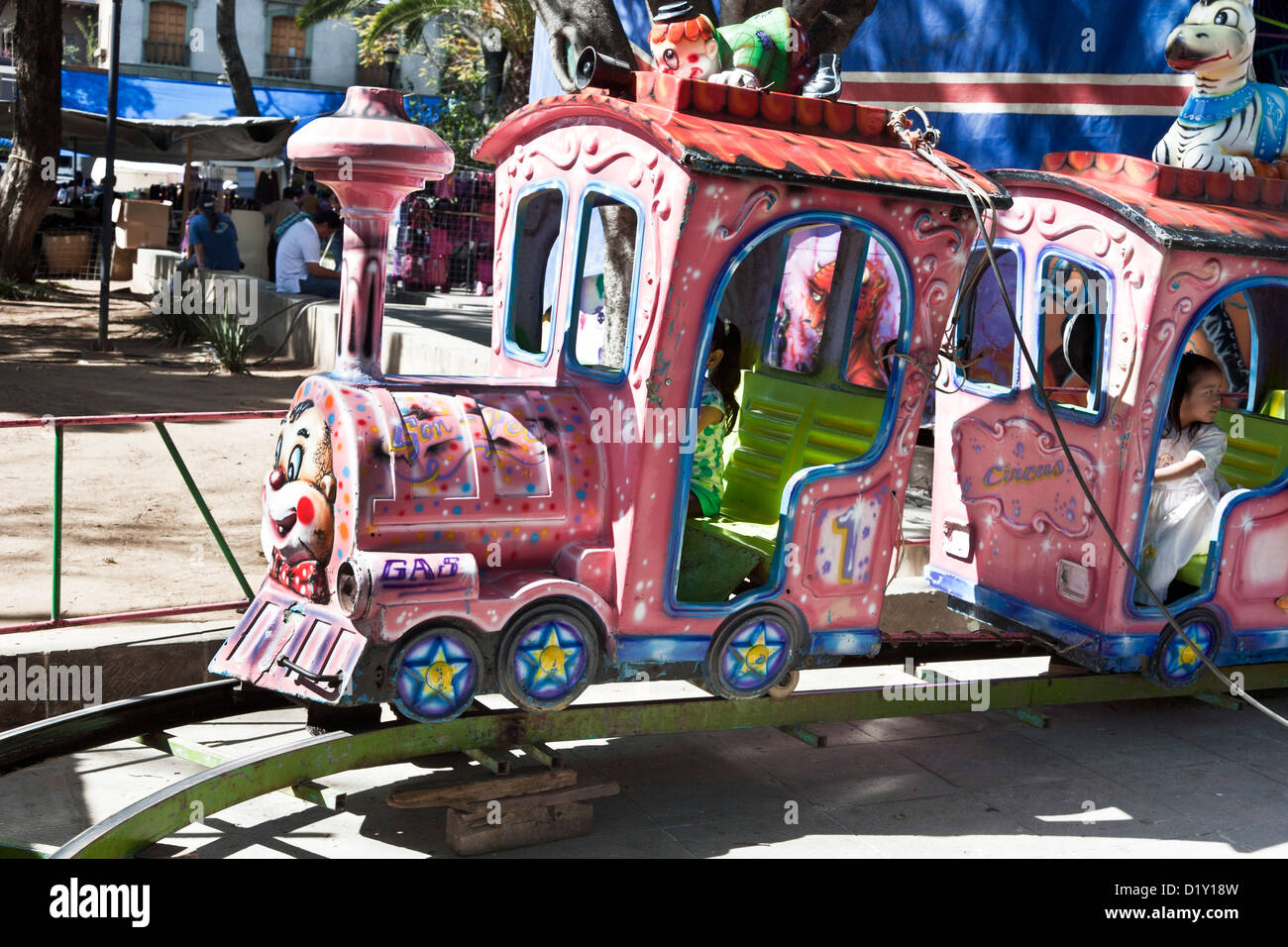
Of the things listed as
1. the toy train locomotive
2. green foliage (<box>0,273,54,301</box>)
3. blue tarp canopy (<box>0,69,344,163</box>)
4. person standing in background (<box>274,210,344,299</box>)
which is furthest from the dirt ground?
blue tarp canopy (<box>0,69,344,163</box>)

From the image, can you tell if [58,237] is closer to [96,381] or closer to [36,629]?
[96,381]

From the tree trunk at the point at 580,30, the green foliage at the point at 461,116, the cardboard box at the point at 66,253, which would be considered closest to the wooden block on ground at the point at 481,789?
the tree trunk at the point at 580,30

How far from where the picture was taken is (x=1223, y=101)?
584cm

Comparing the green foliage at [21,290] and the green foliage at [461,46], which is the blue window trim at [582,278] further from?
the green foliage at [21,290]

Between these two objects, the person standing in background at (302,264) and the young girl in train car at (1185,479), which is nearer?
the young girl in train car at (1185,479)

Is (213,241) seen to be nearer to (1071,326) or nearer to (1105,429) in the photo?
(1071,326)

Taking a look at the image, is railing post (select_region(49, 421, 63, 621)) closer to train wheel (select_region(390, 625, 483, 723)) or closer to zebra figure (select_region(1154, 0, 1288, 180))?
train wheel (select_region(390, 625, 483, 723))

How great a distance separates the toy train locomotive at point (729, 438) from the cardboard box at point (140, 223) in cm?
1836

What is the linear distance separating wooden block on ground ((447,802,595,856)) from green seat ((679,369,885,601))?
90 cm

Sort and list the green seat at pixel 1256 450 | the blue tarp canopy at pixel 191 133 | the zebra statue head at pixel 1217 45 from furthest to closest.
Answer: the blue tarp canopy at pixel 191 133
the green seat at pixel 1256 450
the zebra statue head at pixel 1217 45

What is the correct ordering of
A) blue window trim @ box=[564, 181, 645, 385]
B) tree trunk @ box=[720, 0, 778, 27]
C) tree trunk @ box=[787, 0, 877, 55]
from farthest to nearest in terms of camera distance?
tree trunk @ box=[787, 0, 877, 55], tree trunk @ box=[720, 0, 778, 27], blue window trim @ box=[564, 181, 645, 385]

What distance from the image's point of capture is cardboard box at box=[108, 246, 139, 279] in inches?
881

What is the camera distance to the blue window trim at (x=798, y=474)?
14.8 ft
